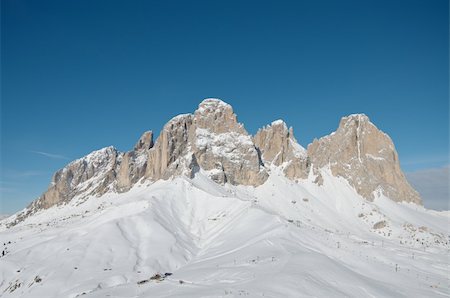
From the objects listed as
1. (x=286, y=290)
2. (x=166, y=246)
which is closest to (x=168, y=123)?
(x=166, y=246)

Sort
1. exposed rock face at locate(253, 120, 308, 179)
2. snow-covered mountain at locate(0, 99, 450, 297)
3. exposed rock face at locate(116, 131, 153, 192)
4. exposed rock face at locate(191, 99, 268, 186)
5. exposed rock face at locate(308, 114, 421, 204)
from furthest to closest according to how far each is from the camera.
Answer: exposed rock face at locate(308, 114, 421, 204) < exposed rock face at locate(253, 120, 308, 179) < exposed rock face at locate(116, 131, 153, 192) < exposed rock face at locate(191, 99, 268, 186) < snow-covered mountain at locate(0, 99, 450, 297)

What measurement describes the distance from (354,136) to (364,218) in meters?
48.0

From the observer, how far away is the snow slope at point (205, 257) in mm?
29672

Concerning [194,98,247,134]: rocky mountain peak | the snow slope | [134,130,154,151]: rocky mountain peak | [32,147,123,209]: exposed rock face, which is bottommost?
the snow slope

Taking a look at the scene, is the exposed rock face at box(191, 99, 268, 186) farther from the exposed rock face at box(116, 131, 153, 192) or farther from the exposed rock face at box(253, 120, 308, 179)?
the exposed rock face at box(116, 131, 153, 192)

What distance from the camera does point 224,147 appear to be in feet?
456

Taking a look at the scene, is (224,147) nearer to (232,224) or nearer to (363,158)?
(363,158)

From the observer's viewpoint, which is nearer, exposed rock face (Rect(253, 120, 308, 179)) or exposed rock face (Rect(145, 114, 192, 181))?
exposed rock face (Rect(145, 114, 192, 181))

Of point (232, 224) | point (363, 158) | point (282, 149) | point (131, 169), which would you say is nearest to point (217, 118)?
point (282, 149)

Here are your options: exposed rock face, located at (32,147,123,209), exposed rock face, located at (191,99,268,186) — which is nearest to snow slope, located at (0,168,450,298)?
exposed rock face, located at (191,99,268,186)

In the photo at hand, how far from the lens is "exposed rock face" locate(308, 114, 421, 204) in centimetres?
15462

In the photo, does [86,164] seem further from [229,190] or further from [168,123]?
[229,190]

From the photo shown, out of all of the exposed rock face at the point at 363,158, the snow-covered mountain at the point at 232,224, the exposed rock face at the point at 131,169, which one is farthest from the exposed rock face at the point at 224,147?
the exposed rock face at the point at 363,158

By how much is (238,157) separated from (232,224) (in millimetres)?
65905
